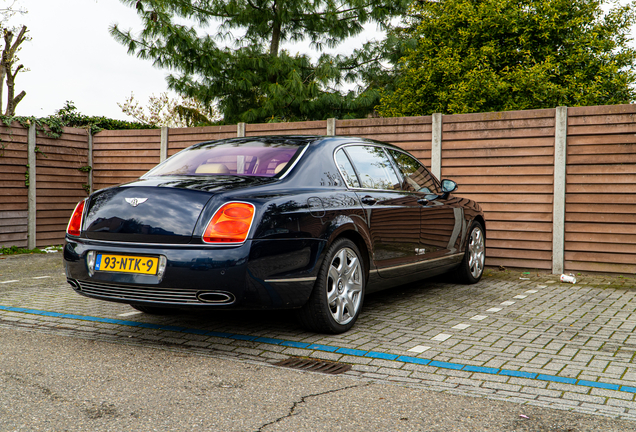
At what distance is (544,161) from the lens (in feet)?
25.2

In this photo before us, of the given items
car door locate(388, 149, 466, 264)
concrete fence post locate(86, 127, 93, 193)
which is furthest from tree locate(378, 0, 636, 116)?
car door locate(388, 149, 466, 264)

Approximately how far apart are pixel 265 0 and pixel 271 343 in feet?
44.8

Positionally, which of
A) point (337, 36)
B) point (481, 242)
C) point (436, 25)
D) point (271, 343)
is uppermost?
point (436, 25)

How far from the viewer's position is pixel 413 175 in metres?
5.90

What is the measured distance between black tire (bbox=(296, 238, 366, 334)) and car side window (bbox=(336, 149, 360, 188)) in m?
0.56

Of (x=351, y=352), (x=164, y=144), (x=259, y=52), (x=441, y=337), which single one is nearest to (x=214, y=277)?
(x=351, y=352)

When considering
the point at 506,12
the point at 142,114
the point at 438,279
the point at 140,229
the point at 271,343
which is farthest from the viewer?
the point at 142,114

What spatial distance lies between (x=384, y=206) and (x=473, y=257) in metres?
2.52

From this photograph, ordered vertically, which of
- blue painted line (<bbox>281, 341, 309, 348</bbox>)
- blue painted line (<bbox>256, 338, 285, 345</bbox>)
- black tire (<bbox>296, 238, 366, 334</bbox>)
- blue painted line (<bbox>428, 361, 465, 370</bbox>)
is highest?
black tire (<bbox>296, 238, 366, 334</bbox>)

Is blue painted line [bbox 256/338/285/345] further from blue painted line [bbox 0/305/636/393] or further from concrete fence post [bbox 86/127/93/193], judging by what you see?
concrete fence post [bbox 86/127/93/193]

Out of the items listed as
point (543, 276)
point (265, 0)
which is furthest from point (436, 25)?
point (543, 276)

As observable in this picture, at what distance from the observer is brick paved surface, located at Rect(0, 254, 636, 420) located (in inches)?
129

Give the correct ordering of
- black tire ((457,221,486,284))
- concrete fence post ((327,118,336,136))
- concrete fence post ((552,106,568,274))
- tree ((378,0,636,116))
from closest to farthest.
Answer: black tire ((457,221,486,284))
concrete fence post ((552,106,568,274))
concrete fence post ((327,118,336,136))
tree ((378,0,636,116))

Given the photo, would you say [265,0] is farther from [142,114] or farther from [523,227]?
[142,114]
